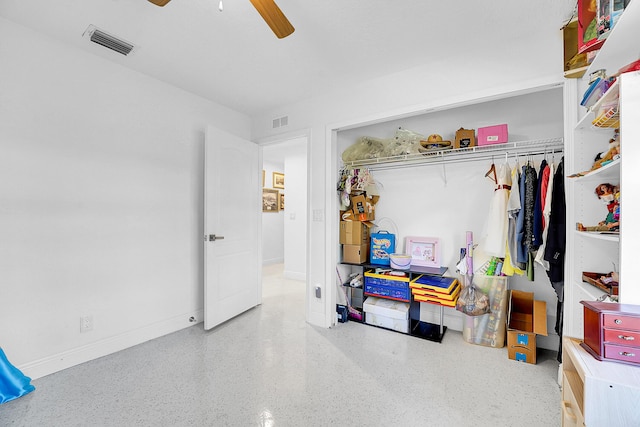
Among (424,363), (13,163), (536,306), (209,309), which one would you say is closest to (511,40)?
(536,306)

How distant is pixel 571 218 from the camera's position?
1.76 m

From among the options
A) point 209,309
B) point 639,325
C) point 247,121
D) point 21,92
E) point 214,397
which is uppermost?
point 247,121

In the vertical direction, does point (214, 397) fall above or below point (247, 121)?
below

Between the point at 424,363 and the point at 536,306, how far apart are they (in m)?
1.07

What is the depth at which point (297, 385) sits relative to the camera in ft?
6.12

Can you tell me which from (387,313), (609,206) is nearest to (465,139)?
(609,206)

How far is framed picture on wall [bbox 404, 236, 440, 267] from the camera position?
279 centimetres

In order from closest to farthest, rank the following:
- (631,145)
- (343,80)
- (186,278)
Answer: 1. (631,145)
2. (343,80)
3. (186,278)

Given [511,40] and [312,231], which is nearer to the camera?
[511,40]

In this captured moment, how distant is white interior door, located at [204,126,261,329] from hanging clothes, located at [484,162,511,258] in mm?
2458

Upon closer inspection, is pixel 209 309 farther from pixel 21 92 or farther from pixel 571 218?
pixel 571 218

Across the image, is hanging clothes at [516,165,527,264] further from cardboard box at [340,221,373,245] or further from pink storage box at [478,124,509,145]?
cardboard box at [340,221,373,245]

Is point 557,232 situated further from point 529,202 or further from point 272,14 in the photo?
point 272,14

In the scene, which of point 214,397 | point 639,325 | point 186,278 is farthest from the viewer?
point 186,278
